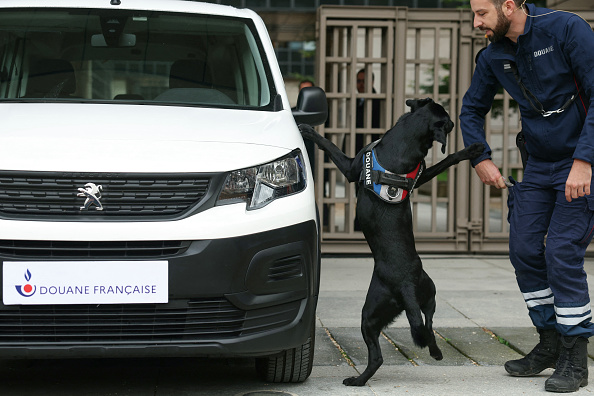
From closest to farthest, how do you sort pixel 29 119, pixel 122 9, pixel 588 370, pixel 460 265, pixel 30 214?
pixel 30 214
pixel 29 119
pixel 588 370
pixel 122 9
pixel 460 265

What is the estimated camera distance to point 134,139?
363cm

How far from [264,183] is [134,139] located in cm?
55

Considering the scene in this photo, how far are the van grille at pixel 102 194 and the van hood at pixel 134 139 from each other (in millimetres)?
34

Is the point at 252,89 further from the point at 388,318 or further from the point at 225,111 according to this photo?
the point at 388,318

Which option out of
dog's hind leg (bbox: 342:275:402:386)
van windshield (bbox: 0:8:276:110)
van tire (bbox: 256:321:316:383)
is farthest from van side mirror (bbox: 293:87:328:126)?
van tire (bbox: 256:321:316:383)

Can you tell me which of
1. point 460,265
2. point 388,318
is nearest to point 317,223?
point 388,318

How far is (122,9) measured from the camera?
494 centimetres

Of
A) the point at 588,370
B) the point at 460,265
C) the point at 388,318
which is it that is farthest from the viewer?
the point at 460,265

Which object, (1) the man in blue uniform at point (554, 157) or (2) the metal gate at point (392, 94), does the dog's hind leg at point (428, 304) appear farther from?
(2) the metal gate at point (392, 94)

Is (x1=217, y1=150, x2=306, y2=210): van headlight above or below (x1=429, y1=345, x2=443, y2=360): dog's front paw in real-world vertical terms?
above

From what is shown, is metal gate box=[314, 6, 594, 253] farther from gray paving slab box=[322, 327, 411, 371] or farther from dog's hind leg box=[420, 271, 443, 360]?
dog's hind leg box=[420, 271, 443, 360]

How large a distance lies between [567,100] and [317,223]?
1.31m

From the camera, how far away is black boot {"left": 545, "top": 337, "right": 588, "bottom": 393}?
4086 mm

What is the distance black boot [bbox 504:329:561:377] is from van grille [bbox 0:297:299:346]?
4.84 ft
